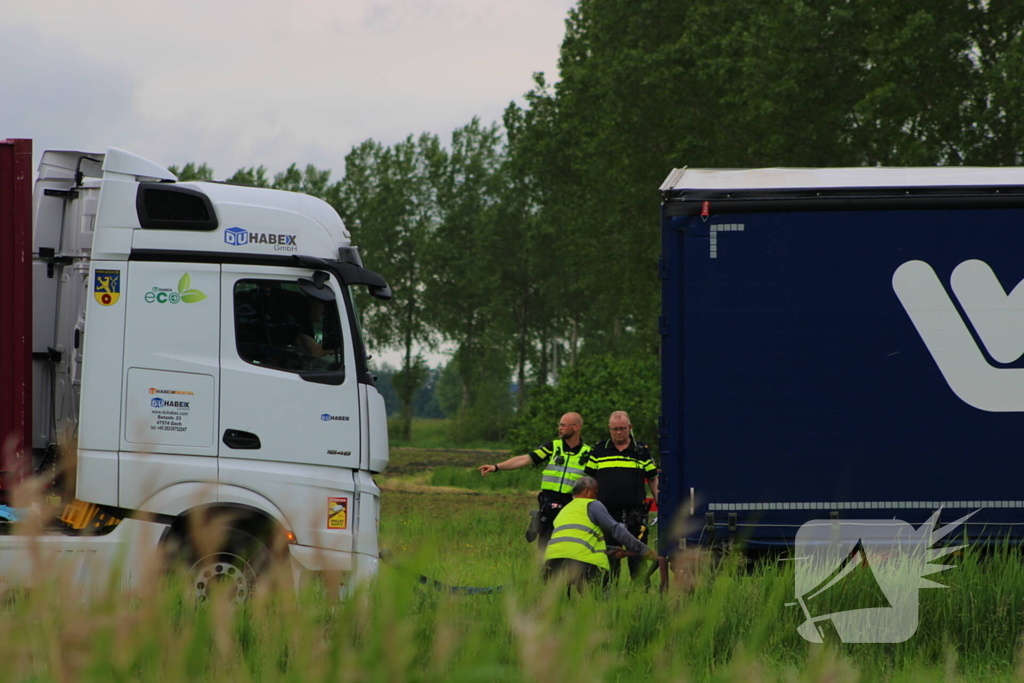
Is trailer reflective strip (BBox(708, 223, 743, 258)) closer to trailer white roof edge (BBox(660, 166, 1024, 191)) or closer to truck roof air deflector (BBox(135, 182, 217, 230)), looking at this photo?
trailer white roof edge (BBox(660, 166, 1024, 191))

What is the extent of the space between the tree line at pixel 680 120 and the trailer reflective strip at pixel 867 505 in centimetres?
1599

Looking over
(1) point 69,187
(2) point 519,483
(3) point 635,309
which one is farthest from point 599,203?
(1) point 69,187

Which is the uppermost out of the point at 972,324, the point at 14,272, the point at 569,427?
the point at 14,272

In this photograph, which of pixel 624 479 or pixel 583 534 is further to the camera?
pixel 624 479

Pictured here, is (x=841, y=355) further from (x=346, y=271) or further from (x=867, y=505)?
(x=346, y=271)

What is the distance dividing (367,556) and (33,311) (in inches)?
124

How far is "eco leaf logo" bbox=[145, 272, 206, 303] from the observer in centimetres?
732

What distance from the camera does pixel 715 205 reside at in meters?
7.73

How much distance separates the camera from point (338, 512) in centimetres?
746

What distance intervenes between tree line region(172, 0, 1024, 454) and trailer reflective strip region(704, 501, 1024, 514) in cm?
1599
